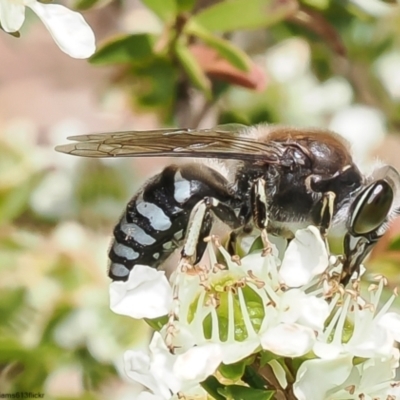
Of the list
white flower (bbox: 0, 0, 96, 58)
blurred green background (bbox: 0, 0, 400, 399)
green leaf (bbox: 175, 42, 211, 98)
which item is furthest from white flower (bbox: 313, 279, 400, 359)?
green leaf (bbox: 175, 42, 211, 98)

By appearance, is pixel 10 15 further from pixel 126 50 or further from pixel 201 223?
pixel 126 50

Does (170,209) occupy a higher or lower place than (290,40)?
higher

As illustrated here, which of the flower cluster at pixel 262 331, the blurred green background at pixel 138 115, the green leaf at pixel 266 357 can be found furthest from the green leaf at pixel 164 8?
the green leaf at pixel 266 357

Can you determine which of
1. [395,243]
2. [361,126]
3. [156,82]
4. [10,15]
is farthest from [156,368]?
[361,126]

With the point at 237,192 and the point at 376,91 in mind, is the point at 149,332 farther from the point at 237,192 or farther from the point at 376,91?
the point at 376,91

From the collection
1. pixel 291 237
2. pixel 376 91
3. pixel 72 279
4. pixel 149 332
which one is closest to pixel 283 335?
pixel 291 237

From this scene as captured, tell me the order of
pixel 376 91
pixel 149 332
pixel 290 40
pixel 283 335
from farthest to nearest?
pixel 376 91, pixel 290 40, pixel 149 332, pixel 283 335
